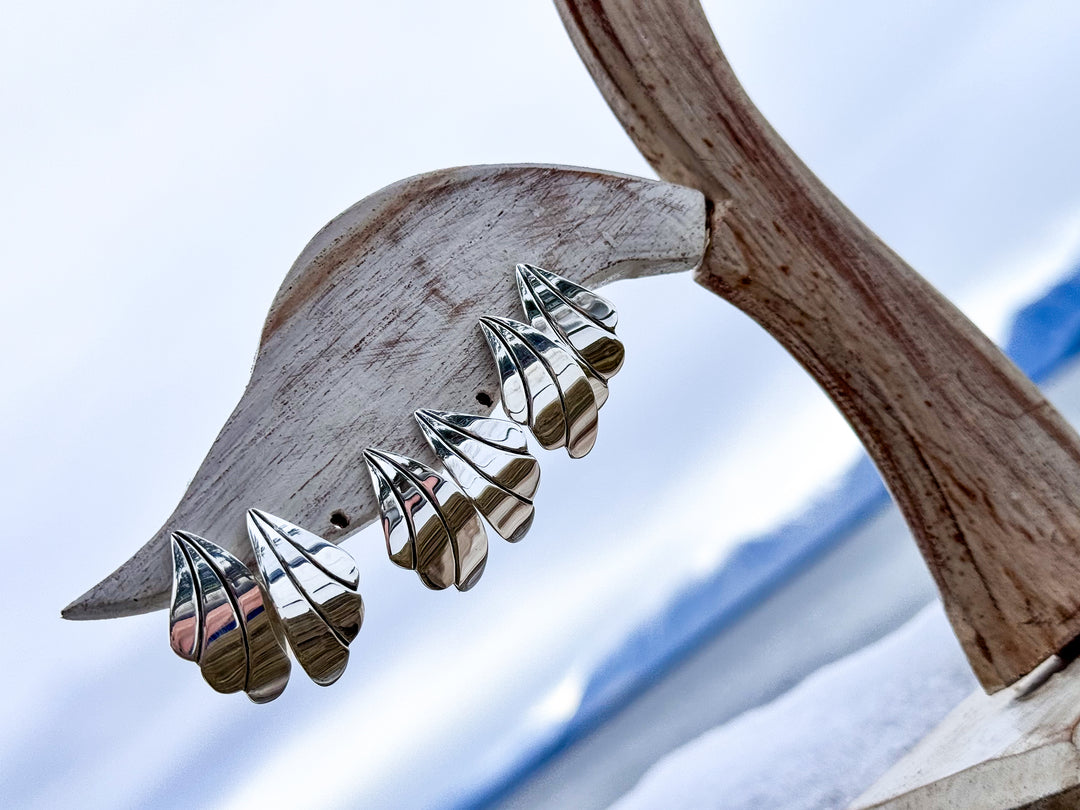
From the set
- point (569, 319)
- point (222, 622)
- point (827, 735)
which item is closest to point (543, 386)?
point (569, 319)

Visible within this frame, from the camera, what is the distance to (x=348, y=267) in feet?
1.16

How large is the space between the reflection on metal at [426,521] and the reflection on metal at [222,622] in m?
0.05

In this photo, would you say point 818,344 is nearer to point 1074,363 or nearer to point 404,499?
point 404,499

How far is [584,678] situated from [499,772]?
8cm

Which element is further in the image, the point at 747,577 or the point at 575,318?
Result: the point at 747,577

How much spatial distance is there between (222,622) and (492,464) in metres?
0.11

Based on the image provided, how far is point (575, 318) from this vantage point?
360mm

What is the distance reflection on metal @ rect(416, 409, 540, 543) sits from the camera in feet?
1.08

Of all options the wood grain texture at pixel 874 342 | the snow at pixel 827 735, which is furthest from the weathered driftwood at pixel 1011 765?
the snow at pixel 827 735

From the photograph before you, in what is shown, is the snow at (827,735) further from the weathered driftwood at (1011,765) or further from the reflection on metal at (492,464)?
the reflection on metal at (492,464)

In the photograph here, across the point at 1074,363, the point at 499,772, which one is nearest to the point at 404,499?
the point at 499,772

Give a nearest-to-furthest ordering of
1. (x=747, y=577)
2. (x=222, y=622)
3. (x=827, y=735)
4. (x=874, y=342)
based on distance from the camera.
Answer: (x=222, y=622) → (x=874, y=342) → (x=827, y=735) → (x=747, y=577)

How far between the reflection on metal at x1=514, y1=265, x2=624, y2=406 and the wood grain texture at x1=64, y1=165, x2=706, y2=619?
13 millimetres

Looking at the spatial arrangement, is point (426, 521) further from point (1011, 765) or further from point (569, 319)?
point (1011, 765)
